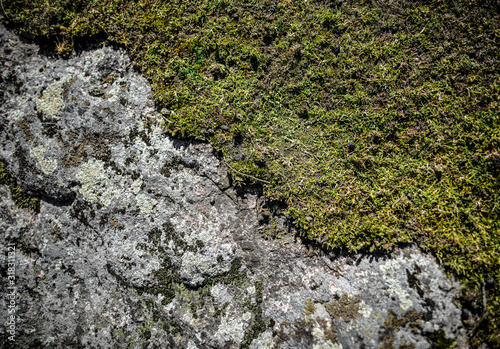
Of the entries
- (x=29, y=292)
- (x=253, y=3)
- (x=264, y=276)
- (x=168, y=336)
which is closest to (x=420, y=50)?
(x=253, y=3)

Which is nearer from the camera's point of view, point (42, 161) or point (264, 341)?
point (264, 341)

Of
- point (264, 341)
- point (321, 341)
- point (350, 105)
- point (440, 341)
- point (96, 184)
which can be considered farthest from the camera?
point (96, 184)

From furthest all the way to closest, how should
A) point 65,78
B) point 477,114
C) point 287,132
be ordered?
point 65,78, point 287,132, point 477,114

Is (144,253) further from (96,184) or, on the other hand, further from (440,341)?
(440,341)

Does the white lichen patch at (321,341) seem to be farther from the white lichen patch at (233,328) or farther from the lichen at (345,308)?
the white lichen patch at (233,328)

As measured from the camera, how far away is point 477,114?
10.5 ft

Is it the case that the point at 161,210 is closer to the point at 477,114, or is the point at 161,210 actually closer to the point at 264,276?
the point at 264,276

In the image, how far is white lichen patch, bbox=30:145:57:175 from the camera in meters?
3.84

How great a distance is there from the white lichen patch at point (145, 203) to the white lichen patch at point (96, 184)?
0.34 m

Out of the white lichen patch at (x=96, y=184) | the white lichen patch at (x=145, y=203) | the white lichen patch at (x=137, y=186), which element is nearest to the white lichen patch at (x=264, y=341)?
the white lichen patch at (x=145, y=203)

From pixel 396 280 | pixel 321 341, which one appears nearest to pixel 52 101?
pixel 321 341

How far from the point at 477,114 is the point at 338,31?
1.92 metres

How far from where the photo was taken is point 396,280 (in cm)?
299

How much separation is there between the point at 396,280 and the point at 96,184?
3.83 metres
